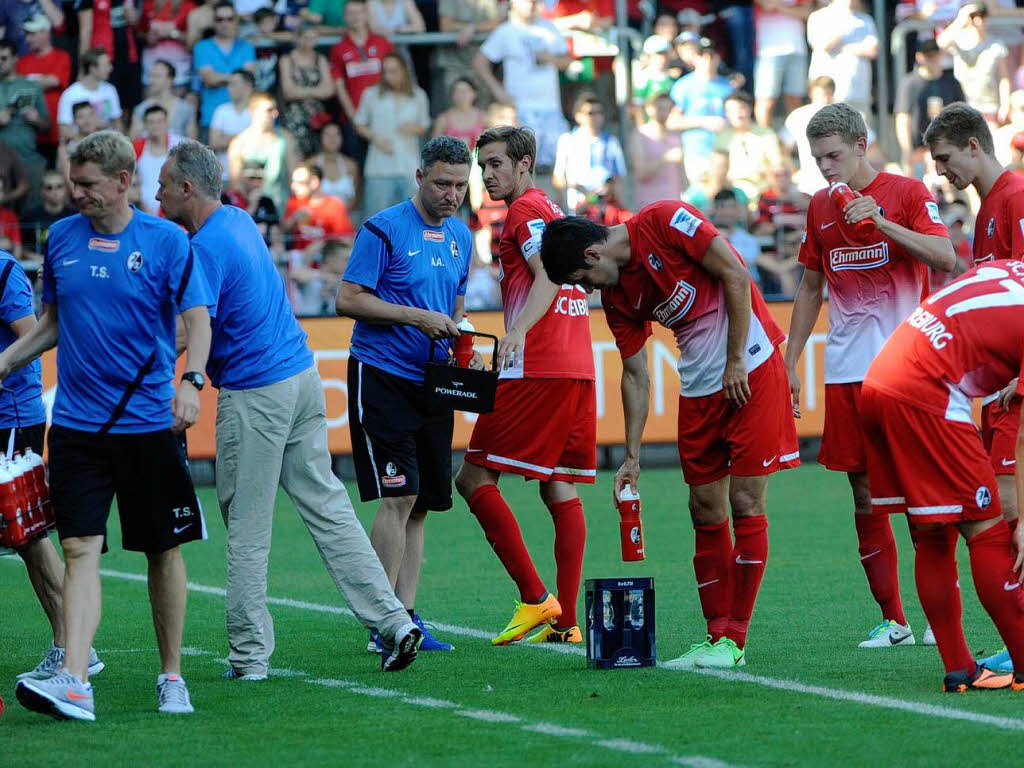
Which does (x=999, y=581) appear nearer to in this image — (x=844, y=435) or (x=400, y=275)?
(x=844, y=435)

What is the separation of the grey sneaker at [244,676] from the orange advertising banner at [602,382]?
29.1 feet

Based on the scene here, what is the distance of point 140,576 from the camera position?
35.8 ft

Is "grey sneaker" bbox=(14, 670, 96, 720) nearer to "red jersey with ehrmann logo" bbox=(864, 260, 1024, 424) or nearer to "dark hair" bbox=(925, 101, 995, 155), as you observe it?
"red jersey with ehrmann logo" bbox=(864, 260, 1024, 424)

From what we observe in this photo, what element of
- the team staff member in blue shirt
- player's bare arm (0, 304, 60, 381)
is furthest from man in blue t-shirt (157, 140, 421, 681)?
player's bare arm (0, 304, 60, 381)

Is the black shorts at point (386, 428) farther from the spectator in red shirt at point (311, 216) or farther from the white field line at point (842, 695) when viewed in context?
the spectator in red shirt at point (311, 216)

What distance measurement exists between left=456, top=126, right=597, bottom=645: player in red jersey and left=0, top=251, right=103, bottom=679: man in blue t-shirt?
6.65ft

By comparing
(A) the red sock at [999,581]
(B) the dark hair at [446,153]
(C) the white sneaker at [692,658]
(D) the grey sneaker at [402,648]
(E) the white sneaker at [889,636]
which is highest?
(B) the dark hair at [446,153]

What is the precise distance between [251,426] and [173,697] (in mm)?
1230

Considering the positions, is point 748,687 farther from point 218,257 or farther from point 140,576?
point 140,576

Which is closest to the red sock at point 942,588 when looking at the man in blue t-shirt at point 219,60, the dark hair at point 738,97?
the man in blue t-shirt at point 219,60

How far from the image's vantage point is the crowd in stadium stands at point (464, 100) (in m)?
17.3

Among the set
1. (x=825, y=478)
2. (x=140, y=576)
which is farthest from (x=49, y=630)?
(x=825, y=478)

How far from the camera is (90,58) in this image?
17.4 m

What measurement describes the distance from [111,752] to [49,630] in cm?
320
